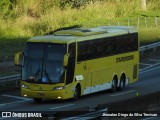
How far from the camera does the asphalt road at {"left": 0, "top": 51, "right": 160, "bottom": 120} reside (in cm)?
2594

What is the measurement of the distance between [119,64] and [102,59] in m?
1.97

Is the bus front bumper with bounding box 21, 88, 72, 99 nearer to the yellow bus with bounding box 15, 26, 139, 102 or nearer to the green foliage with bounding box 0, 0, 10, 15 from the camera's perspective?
Answer: the yellow bus with bounding box 15, 26, 139, 102

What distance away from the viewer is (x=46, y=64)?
2697 centimetres

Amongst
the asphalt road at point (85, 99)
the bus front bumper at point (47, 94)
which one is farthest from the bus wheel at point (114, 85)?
the bus front bumper at point (47, 94)

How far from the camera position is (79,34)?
2891 cm

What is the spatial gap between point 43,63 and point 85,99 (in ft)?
9.70

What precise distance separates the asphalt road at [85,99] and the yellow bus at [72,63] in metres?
0.40

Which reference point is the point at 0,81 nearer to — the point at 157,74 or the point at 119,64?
the point at 119,64

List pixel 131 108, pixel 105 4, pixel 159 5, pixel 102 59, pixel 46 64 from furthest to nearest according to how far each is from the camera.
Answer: pixel 159 5 → pixel 105 4 → pixel 102 59 → pixel 46 64 → pixel 131 108

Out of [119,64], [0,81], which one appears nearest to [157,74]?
[119,64]

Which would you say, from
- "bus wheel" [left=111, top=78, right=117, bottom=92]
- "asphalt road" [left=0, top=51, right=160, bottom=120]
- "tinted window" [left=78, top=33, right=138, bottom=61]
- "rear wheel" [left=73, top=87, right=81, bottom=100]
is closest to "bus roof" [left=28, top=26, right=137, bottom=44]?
"tinted window" [left=78, top=33, right=138, bottom=61]

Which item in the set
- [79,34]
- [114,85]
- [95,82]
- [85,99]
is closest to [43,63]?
[79,34]

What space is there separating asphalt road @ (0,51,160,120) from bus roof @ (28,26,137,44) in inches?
107

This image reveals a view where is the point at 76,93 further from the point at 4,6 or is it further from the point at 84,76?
the point at 4,6
